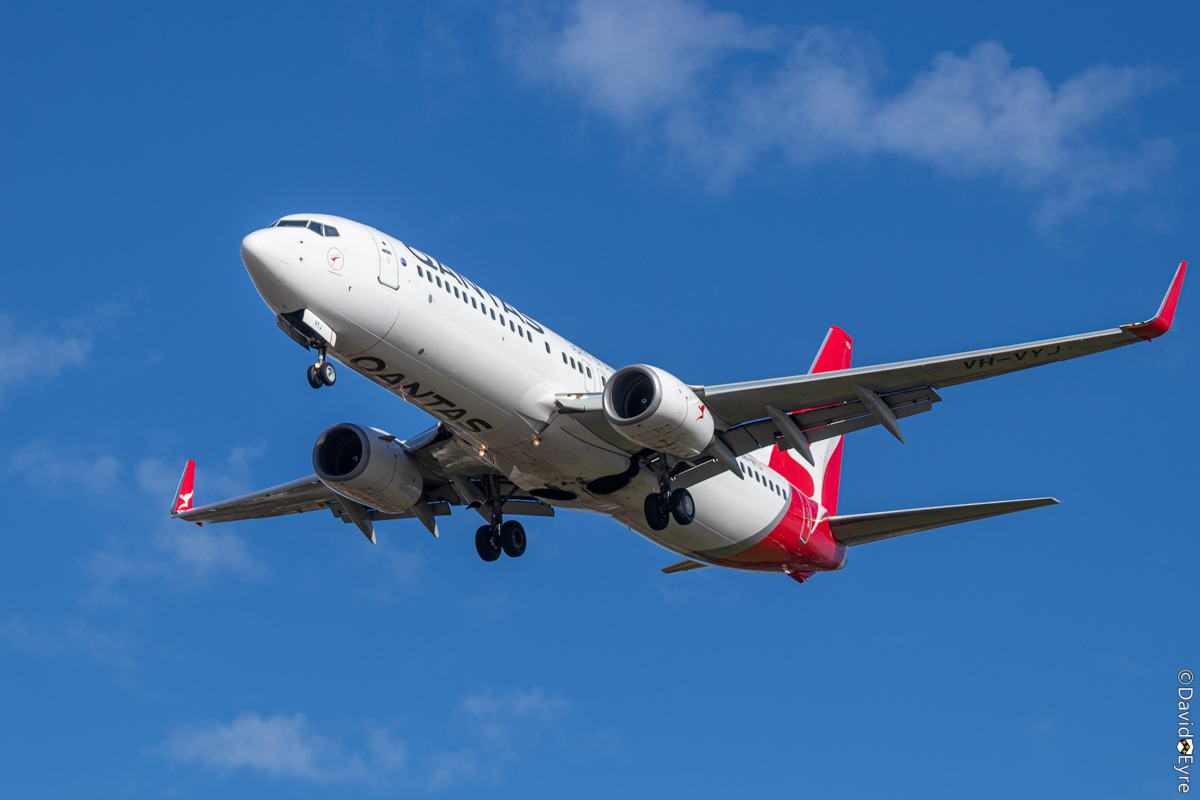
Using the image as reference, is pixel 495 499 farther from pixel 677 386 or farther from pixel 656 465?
pixel 677 386

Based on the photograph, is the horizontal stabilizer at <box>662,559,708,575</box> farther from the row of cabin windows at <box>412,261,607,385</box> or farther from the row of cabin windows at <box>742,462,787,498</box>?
the row of cabin windows at <box>412,261,607,385</box>

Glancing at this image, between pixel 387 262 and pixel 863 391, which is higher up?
pixel 863 391

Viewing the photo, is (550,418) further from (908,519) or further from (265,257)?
(908,519)

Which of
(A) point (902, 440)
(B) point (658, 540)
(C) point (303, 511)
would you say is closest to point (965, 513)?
(A) point (902, 440)

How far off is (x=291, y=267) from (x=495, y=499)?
1059cm

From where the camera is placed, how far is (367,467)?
3005cm

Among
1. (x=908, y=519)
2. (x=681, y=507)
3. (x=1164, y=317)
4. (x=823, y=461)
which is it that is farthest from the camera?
(x=823, y=461)

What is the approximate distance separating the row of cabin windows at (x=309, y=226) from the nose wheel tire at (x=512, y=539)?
409 inches

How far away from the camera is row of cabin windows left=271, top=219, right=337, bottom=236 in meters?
23.9

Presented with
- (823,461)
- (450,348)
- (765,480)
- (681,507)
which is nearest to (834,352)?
(823,461)

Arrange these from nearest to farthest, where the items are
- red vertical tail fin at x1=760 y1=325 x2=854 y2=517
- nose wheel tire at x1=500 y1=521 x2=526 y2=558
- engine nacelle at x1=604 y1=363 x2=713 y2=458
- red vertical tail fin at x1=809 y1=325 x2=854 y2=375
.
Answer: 1. engine nacelle at x1=604 y1=363 x2=713 y2=458
2. nose wheel tire at x1=500 y1=521 x2=526 y2=558
3. red vertical tail fin at x1=760 y1=325 x2=854 y2=517
4. red vertical tail fin at x1=809 y1=325 x2=854 y2=375

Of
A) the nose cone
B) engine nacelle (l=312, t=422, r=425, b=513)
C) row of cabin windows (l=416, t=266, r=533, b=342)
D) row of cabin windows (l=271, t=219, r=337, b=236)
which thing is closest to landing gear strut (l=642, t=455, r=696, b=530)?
row of cabin windows (l=416, t=266, r=533, b=342)

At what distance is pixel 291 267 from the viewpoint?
910 inches

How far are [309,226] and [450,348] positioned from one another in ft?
11.8
